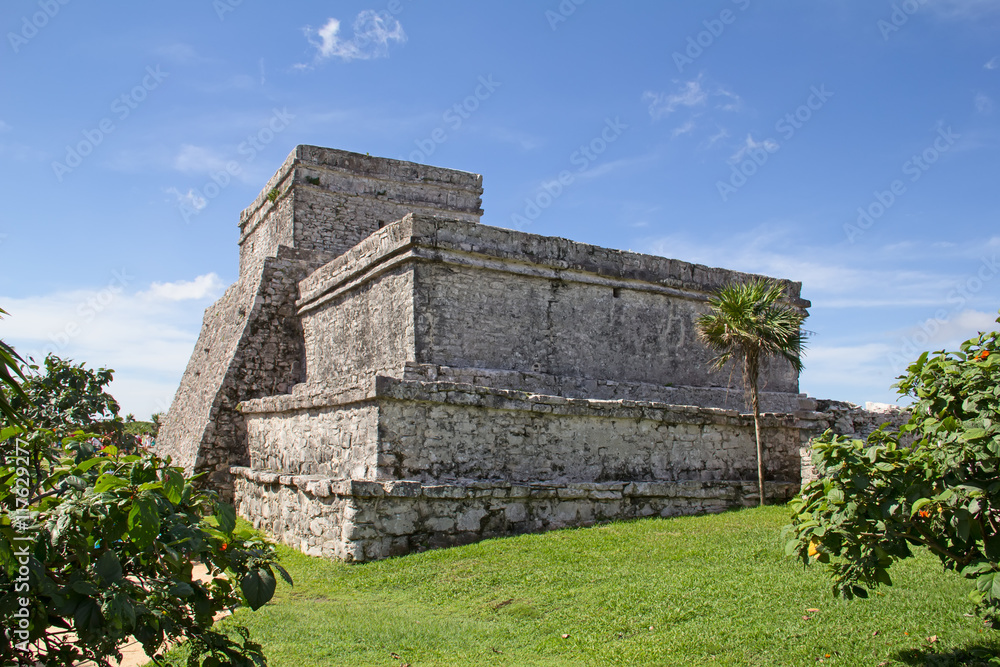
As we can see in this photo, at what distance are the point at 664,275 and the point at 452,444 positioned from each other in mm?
4828

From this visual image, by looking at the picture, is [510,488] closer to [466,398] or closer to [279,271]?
[466,398]

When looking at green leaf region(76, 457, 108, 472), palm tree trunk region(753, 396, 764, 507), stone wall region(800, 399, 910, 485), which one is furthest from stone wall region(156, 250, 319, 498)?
green leaf region(76, 457, 108, 472)

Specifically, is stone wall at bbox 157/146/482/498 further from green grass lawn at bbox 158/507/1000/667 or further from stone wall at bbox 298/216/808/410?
green grass lawn at bbox 158/507/1000/667

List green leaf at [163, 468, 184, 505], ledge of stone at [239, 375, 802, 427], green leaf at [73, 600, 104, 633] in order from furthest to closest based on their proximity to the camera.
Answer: ledge of stone at [239, 375, 802, 427]
green leaf at [163, 468, 184, 505]
green leaf at [73, 600, 104, 633]

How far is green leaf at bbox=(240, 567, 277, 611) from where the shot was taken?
305cm

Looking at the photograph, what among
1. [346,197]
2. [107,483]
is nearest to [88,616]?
[107,483]

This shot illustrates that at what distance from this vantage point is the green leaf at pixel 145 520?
9.16 feet

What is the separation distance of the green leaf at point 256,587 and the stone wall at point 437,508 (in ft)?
15.0

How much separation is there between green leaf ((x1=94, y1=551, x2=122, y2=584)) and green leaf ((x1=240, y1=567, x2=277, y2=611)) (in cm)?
47

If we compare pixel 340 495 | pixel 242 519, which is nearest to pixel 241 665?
pixel 340 495

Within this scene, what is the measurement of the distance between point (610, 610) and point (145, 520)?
384cm

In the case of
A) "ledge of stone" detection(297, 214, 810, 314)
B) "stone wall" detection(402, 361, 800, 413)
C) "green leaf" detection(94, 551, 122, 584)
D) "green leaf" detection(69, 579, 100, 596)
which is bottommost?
"green leaf" detection(69, 579, 100, 596)

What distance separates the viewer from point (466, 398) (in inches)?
332

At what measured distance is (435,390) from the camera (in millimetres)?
8227
